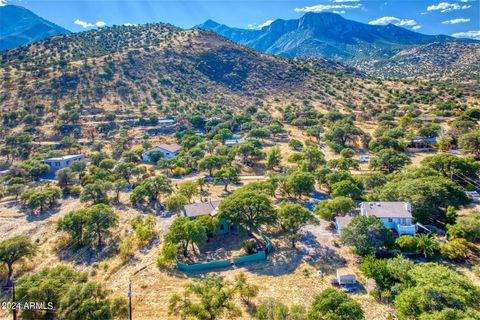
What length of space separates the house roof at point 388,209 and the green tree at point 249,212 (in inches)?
439

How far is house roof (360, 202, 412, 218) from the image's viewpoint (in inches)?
1202

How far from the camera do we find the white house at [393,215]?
97.9ft

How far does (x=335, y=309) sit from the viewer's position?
17.4 metres

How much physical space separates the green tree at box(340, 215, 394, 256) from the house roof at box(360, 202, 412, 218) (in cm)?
391

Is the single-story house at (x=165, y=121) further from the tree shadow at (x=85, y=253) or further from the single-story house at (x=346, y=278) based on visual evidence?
the single-story house at (x=346, y=278)

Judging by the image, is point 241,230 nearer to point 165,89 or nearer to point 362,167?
point 362,167

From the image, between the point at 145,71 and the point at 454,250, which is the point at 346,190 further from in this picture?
the point at 145,71

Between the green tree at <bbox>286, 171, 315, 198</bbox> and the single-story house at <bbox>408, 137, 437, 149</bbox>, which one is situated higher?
the single-story house at <bbox>408, 137, 437, 149</bbox>

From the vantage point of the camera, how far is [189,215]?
111 ft

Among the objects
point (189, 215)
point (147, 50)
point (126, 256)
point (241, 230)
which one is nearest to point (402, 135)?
point (241, 230)

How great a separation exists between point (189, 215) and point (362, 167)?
38.7m

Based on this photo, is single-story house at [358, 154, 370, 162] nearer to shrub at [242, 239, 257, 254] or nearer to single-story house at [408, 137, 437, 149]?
single-story house at [408, 137, 437, 149]

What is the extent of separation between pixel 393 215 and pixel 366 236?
21.5 feet

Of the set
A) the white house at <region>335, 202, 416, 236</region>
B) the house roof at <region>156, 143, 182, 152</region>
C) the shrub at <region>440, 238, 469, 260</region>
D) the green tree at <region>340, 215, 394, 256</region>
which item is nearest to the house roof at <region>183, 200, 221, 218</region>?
the white house at <region>335, 202, 416, 236</region>
